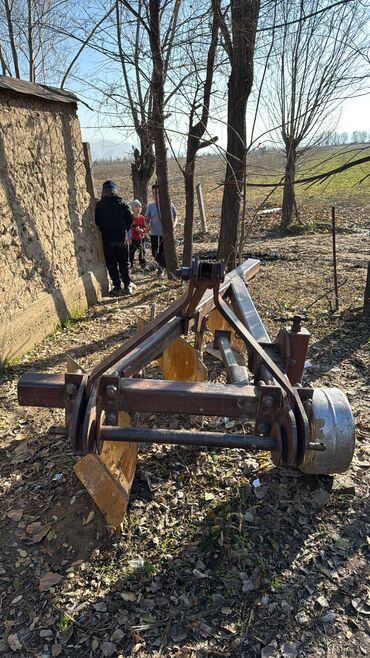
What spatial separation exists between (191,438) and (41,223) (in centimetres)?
480

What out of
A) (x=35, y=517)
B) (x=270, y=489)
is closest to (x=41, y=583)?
(x=35, y=517)

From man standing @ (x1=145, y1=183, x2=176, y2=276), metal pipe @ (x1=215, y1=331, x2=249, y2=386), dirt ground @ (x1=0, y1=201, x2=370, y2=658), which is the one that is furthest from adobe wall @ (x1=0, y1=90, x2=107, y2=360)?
metal pipe @ (x1=215, y1=331, x2=249, y2=386)

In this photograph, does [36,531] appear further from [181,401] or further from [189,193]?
[189,193]

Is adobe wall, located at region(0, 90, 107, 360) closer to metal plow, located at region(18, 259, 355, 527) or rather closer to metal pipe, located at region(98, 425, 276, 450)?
metal plow, located at region(18, 259, 355, 527)

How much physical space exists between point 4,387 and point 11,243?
1795 mm

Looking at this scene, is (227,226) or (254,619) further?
(227,226)

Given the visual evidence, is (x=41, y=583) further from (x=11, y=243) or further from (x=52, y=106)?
(x=52, y=106)

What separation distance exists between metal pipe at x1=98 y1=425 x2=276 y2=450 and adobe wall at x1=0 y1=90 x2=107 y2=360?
3336 mm

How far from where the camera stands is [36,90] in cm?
601

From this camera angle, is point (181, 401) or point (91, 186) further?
point (91, 186)

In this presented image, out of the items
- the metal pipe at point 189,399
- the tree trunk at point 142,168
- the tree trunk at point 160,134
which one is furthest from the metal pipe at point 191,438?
the tree trunk at point 142,168

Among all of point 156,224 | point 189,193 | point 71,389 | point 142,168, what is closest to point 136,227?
point 156,224

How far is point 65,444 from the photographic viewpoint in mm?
3787

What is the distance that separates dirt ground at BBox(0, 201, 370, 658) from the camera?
91.2 inches
